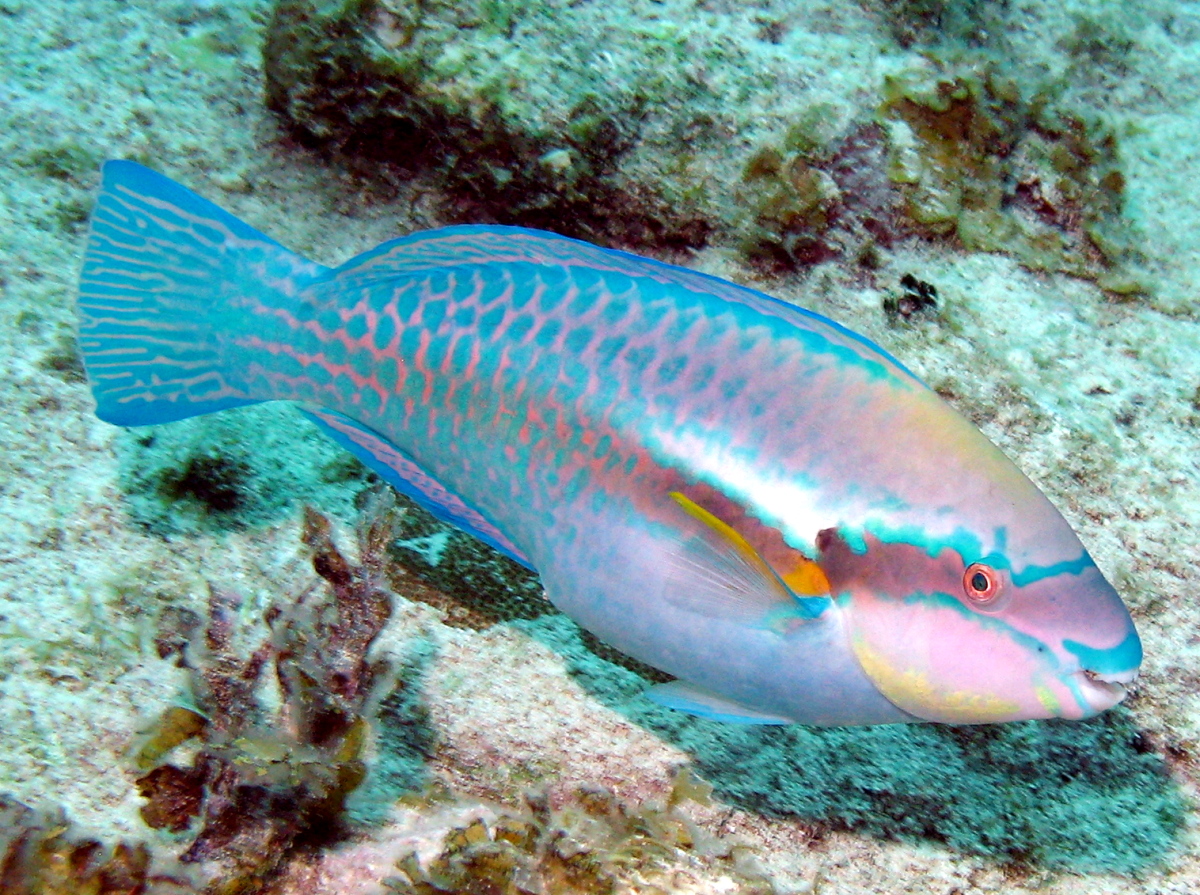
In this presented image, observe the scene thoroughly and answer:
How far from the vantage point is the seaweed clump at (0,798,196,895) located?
180cm

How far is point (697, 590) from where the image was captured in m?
1.67

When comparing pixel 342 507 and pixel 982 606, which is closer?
pixel 982 606

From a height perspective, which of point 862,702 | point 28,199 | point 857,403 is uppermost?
point 857,403

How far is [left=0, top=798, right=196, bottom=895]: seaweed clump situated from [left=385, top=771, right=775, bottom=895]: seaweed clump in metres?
0.58

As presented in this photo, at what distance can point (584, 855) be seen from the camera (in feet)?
6.97

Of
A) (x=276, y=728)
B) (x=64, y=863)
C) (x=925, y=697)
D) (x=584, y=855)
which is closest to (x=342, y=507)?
(x=276, y=728)

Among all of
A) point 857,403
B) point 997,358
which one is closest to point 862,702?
point 857,403

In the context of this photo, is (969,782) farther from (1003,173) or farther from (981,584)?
(1003,173)

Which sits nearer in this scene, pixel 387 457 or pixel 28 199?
pixel 387 457

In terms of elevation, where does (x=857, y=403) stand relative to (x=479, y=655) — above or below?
above

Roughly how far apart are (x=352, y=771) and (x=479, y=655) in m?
0.58

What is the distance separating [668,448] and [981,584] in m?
0.67

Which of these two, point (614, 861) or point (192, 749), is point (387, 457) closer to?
point (192, 749)

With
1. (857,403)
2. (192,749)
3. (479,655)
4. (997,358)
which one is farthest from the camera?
(997,358)
